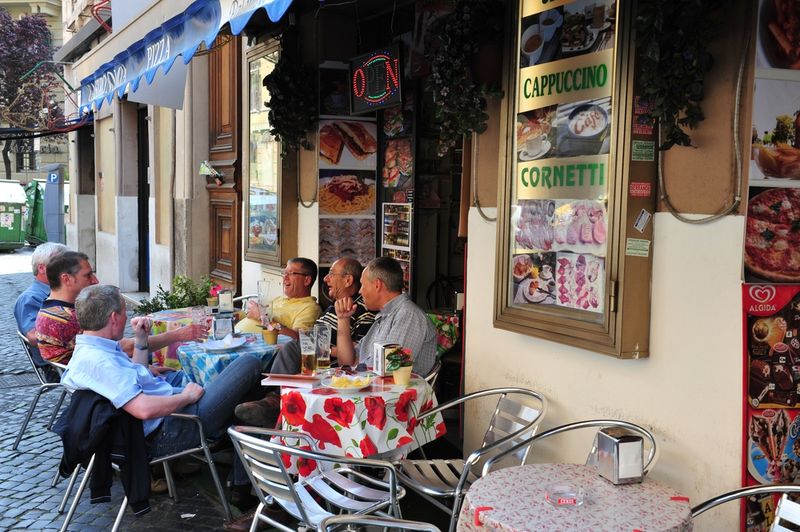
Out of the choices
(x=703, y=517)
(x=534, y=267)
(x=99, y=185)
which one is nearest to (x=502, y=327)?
(x=534, y=267)

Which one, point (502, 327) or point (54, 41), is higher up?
point (54, 41)

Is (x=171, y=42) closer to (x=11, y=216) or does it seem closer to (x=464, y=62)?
(x=464, y=62)

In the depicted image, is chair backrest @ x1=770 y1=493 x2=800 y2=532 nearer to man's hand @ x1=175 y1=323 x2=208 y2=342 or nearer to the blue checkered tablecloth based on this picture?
the blue checkered tablecloth

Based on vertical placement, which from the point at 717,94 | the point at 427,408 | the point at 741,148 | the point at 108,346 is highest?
the point at 717,94

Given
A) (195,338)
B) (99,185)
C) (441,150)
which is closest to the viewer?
(441,150)

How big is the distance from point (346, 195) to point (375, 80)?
1164mm

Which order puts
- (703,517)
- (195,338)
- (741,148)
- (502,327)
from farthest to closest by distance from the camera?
1. (195,338)
2. (502,327)
3. (703,517)
4. (741,148)

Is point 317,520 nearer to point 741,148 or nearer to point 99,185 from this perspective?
point 741,148

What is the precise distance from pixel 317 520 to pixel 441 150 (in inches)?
90.7

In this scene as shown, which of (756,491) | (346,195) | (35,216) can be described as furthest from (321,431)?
(35,216)

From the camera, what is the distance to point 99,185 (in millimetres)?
14633

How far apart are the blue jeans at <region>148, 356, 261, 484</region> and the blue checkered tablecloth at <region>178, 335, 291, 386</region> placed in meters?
0.39

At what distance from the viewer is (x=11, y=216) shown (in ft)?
74.9

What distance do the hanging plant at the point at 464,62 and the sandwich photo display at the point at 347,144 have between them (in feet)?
8.08
